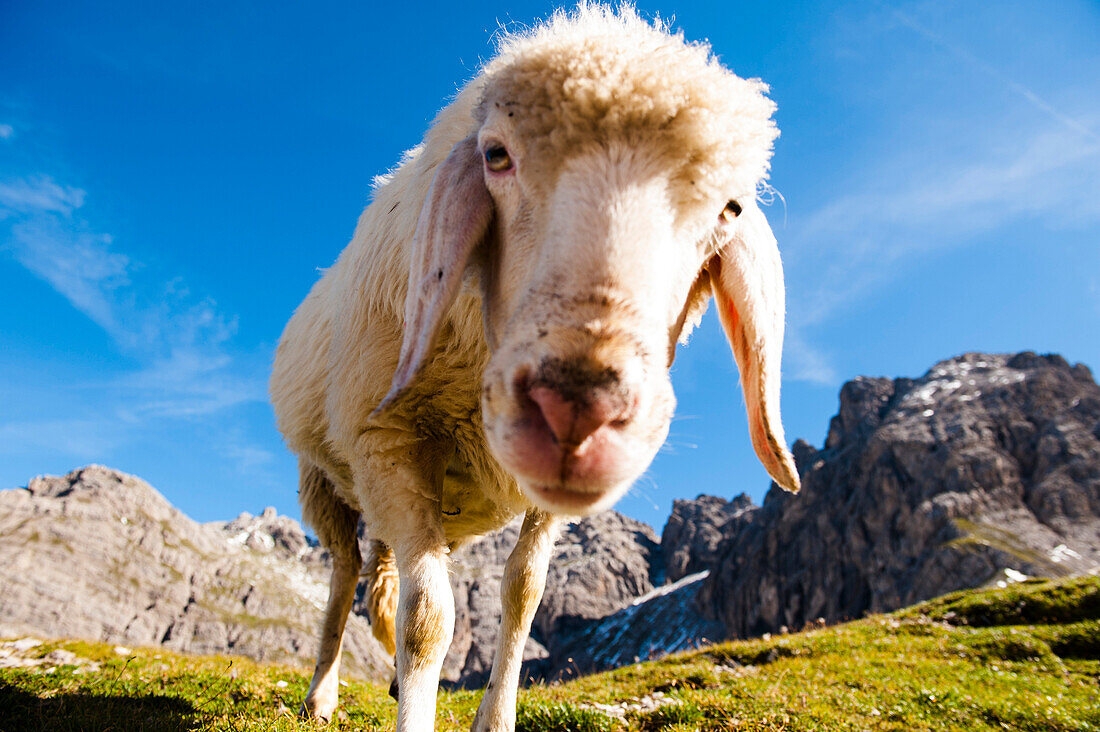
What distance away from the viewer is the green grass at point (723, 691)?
4.73 meters

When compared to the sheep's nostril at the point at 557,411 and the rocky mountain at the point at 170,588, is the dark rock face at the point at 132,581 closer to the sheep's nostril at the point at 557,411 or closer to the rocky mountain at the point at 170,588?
the rocky mountain at the point at 170,588

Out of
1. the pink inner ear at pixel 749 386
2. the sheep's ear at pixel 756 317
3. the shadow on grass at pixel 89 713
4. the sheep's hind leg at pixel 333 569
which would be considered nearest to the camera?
the sheep's ear at pixel 756 317

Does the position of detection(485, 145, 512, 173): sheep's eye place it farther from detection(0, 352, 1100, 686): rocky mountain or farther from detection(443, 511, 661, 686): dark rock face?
detection(443, 511, 661, 686): dark rock face

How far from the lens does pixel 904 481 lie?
387 ft

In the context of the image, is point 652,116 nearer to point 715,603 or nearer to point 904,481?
point 904,481

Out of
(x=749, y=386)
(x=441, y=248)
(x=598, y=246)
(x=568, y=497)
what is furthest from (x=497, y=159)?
(x=749, y=386)

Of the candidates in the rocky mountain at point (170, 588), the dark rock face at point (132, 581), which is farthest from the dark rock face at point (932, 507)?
the dark rock face at point (132, 581)

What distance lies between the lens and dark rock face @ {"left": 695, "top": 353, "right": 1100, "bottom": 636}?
9825cm

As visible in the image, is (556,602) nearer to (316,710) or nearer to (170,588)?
(170,588)

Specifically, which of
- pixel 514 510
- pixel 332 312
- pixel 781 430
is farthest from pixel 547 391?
pixel 332 312

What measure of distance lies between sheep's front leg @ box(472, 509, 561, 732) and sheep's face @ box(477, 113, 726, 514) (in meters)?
1.95

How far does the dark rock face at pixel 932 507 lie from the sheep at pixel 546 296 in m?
107

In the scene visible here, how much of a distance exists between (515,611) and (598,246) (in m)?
2.71

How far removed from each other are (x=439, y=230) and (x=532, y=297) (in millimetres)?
742
